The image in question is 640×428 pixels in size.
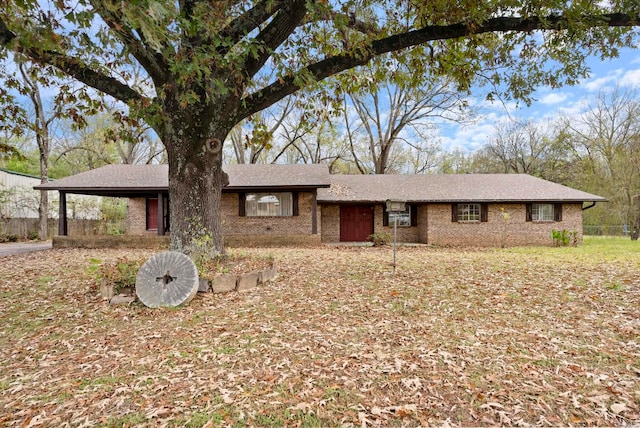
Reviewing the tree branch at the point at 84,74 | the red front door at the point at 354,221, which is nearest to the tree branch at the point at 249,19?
the tree branch at the point at 84,74

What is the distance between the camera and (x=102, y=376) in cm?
327

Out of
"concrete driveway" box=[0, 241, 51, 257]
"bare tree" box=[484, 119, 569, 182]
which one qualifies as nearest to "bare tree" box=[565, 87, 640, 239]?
"bare tree" box=[484, 119, 569, 182]

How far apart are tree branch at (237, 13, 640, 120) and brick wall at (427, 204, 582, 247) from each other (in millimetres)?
10996

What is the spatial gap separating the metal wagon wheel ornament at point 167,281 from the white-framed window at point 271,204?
11006mm

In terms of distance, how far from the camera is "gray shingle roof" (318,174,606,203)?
630 inches

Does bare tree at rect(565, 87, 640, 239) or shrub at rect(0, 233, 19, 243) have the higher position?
bare tree at rect(565, 87, 640, 239)

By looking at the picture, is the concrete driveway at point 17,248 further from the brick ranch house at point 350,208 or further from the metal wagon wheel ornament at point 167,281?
the metal wagon wheel ornament at point 167,281

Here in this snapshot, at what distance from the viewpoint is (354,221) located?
57.5 ft

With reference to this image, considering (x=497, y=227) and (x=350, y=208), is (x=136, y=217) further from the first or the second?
(x=497, y=227)

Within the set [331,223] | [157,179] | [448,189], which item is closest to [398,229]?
[448,189]

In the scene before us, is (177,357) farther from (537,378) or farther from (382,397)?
(537,378)

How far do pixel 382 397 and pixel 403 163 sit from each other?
3117 centimetres

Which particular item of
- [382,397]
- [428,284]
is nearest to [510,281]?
[428,284]

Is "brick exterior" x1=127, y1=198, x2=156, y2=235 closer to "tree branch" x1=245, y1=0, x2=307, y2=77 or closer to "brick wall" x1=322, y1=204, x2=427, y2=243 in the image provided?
"brick wall" x1=322, y1=204, x2=427, y2=243
